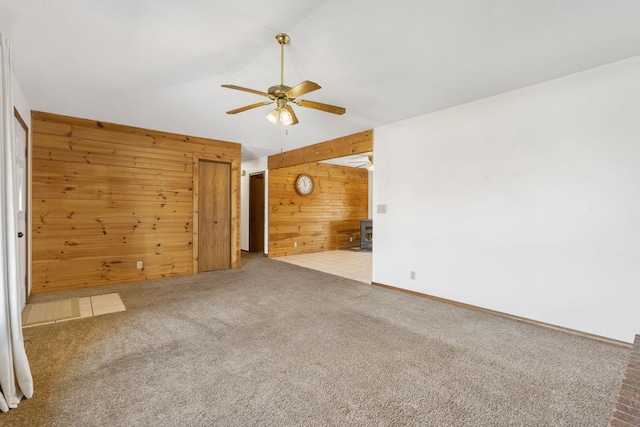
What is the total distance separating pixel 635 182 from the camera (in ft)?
8.55

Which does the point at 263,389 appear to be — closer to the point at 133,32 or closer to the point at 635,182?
the point at 133,32

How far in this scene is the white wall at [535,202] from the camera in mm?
2676

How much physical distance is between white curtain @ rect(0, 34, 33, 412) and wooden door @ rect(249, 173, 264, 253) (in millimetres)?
5994

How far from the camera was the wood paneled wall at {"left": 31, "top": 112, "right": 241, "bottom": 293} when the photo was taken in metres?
4.21

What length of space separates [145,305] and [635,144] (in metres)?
5.22

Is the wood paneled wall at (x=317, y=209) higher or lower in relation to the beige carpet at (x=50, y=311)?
higher

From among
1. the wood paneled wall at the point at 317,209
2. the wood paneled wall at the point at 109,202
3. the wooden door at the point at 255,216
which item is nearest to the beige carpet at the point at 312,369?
the wood paneled wall at the point at 109,202

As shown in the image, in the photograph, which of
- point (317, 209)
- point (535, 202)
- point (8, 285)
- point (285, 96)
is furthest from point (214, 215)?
point (535, 202)

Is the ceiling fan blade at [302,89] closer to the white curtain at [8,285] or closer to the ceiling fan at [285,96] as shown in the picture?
the ceiling fan at [285,96]

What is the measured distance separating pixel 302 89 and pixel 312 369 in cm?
219

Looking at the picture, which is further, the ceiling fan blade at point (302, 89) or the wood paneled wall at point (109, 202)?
the wood paneled wall at point (109, 202)

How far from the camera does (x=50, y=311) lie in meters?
3.42

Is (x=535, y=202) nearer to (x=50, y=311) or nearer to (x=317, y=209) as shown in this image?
(x=50, y=311)

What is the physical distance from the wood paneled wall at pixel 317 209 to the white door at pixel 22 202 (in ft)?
14.2
